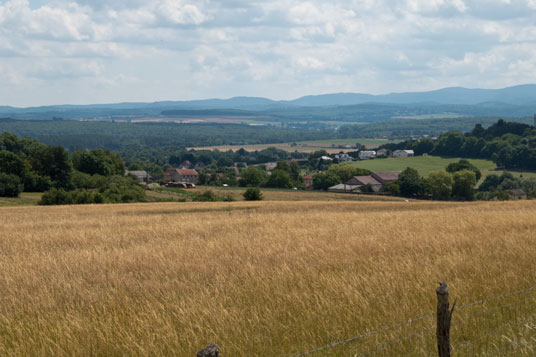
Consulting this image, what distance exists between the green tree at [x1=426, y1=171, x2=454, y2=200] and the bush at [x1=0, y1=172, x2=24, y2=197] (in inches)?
2891

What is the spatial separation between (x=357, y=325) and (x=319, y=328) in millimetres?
590

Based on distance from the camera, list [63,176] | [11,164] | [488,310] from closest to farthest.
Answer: [488,310] → [11,164] → [63,176]

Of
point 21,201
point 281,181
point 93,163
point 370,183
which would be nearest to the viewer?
point 21,201

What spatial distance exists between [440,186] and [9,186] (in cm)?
7665

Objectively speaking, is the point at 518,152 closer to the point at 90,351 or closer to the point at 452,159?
the point at 452,159

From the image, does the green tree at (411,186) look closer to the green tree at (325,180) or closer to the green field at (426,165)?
the green tree at (325,180)

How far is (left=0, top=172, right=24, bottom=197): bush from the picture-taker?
69.7 m

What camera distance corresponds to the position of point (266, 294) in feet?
33.0

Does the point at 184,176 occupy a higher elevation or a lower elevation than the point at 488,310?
lower

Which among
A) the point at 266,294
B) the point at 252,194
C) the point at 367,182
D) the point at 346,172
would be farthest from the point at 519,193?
the point at 266,294

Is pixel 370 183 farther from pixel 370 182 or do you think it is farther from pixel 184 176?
pixel 184 176

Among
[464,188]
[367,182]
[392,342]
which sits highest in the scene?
[392,342]

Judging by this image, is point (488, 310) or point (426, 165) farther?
point (426, 165)

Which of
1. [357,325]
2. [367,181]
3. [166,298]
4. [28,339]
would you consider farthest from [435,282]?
[367,181]
